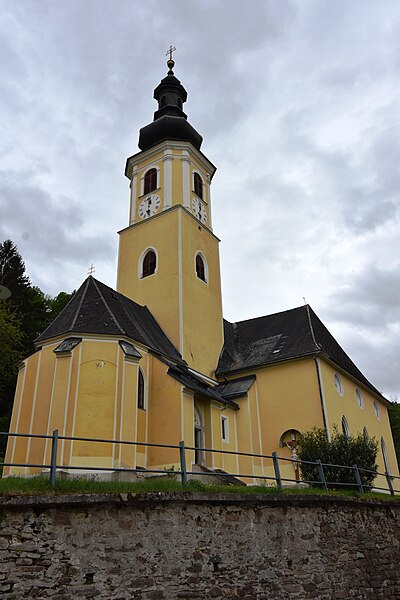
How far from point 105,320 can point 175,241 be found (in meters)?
7.91

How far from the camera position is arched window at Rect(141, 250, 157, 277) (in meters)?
26.2

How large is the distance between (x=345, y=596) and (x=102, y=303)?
13418 millimetres

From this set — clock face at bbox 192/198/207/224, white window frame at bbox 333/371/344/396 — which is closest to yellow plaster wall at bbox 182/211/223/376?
clock face at bbox 192/198/207/224

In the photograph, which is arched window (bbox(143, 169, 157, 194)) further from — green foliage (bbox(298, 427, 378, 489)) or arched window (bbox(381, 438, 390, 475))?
arched window (bbox(381, 438, 390, 475))

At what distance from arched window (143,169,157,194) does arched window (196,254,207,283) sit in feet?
16.1

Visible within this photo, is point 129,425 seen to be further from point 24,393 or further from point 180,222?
point 180,222

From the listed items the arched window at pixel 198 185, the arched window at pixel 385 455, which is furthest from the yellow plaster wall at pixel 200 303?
the arched window at pixel 385 455

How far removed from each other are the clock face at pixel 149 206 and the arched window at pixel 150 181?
57 cm

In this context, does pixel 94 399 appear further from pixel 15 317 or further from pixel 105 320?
pixel 15 317

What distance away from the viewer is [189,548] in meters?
8.77

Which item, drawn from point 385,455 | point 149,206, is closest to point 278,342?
point 385,455

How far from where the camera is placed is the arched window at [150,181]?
2862 centimetres

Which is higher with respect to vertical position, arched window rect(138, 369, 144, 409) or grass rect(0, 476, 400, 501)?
arched window rect(138, 369, 144, 409)

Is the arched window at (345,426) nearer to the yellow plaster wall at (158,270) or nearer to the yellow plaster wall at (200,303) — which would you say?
the yellow plaster wall at (200,303)
